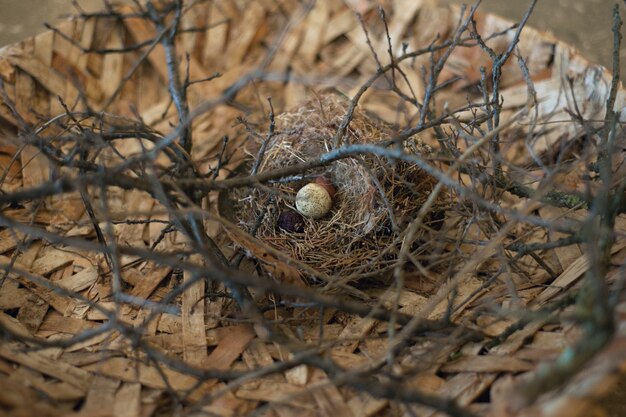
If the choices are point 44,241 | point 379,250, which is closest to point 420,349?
point 379,250

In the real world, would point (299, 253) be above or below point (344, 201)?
below

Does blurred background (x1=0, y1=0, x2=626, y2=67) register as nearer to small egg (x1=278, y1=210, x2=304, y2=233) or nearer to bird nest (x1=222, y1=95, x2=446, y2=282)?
bird nest (x1=222, y1=95, x2=446, y2=282)

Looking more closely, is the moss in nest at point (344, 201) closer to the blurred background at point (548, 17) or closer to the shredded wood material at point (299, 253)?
the shredded wood material at point (299, 253)

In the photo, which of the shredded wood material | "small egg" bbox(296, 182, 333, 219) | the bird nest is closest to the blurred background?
the shredded wood material

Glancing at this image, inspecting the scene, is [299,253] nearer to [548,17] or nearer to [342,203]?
[342,203]

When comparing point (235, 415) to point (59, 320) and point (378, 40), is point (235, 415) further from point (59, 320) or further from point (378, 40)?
point (378, 40)

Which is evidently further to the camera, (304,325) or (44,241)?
(44,241)

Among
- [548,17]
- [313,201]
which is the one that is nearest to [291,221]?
[313,201]
